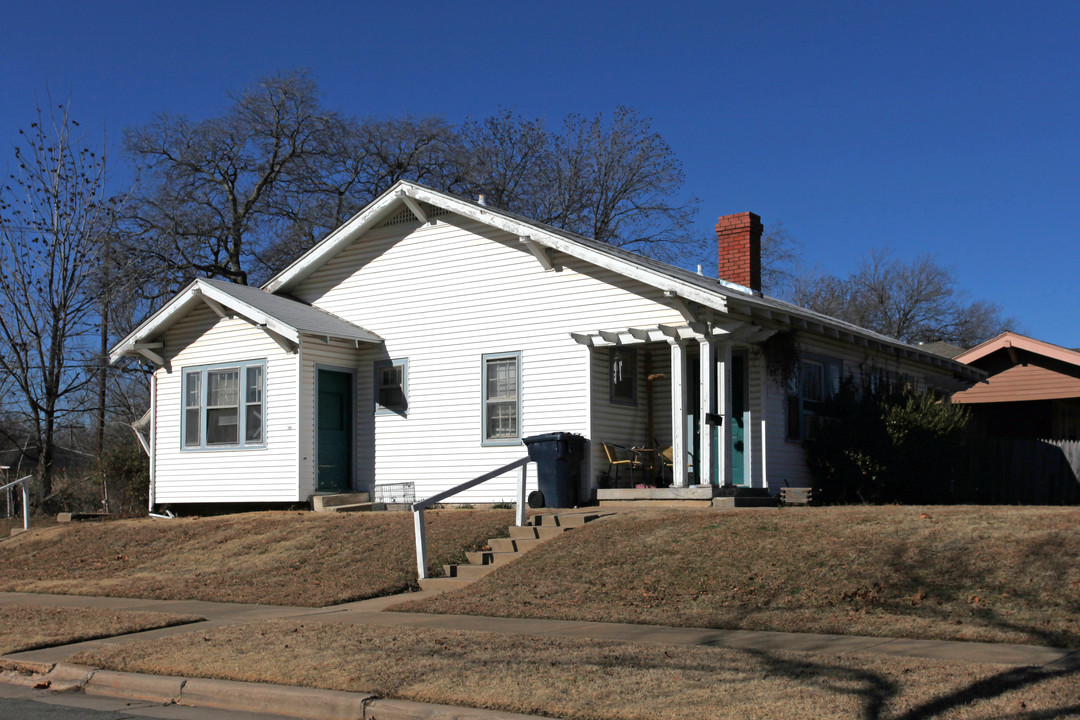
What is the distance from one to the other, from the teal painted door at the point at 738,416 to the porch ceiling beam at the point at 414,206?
6368 mm

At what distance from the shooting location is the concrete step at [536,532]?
46.3ft

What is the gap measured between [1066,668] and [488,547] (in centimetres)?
811

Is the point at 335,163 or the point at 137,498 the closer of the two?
the point at 137,498

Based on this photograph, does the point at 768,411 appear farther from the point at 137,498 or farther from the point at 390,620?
the point at 137,498

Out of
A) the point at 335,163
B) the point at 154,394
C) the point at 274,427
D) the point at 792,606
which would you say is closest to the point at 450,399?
the point at 274,427

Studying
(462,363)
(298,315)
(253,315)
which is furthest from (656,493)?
(253,315)

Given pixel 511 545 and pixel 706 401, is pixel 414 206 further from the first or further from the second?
pixel 511 545

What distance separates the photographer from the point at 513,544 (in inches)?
550

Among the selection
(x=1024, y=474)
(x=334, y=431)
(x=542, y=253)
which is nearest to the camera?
(x=542, y=253)

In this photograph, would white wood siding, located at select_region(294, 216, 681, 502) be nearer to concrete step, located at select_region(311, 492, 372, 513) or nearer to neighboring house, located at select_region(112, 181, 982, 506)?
neighboring house, located at select_region(112, 181, 982, 506)

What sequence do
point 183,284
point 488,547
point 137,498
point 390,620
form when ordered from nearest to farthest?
1. point 390,620
2. point 488,547
3. point 137,498
4. point 183,284

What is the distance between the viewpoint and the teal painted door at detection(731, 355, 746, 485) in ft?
58.3

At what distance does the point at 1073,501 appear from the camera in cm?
2077

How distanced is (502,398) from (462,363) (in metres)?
1.05
